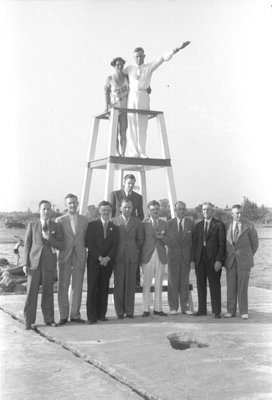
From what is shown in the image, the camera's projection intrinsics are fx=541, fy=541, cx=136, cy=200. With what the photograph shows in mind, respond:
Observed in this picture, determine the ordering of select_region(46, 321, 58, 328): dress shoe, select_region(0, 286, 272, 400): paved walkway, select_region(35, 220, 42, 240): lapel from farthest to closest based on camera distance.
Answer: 1. select_region(35, 220, 42, 240): lapel
2. select_region(46, 321, 58, 328): dress shoe
3. select_region(0, 286, 272, 400): paved walkway

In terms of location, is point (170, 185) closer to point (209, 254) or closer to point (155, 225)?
point (155, 225)

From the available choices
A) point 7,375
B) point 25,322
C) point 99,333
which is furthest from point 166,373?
point 25,322

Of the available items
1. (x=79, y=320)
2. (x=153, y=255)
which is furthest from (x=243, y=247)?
(x=79, y=320)

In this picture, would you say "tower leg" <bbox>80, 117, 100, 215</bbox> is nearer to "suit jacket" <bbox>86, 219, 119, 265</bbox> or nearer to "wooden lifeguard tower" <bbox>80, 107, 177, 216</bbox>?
"wooden lifeguard tower" <bbox>80, 107, 177, 216</bbox>

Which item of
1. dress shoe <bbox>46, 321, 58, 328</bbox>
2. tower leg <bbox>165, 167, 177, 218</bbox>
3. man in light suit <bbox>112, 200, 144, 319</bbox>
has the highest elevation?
tower leg <bbox>165, 167, 177, 218</bbox>

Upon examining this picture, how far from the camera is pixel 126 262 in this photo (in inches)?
304

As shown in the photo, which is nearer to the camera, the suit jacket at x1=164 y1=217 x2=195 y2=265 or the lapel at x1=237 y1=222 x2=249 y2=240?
the lapel at x1=237 y1=222 x2=249 y2=240

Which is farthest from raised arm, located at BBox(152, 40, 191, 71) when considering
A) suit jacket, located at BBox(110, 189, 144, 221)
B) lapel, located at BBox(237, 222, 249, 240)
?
lapel, located at BBox(237, 222, 249, 240)

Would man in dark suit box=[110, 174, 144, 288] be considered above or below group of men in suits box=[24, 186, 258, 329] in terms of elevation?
above

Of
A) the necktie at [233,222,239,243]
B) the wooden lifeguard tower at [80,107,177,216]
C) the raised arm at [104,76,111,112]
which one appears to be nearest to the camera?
the necktie at [233,222,239,243]

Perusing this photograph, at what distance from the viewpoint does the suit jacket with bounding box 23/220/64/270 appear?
7152mm

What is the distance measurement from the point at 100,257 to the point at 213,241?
168 cm

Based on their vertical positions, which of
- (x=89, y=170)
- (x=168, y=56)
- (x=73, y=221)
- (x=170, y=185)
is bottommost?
(x=73, y=221)

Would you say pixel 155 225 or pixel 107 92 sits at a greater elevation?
pixel 107 92
